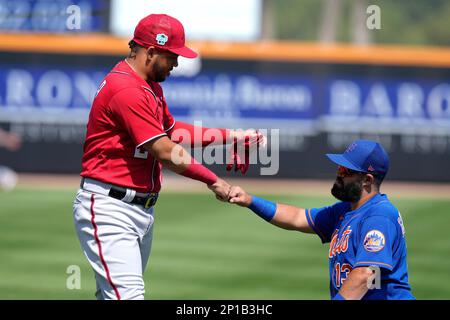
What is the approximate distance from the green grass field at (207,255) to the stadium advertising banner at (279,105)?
4031mm

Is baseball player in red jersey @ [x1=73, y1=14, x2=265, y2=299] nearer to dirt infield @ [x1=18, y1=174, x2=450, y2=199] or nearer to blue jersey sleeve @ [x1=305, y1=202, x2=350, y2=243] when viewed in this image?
blue jersey sleeve @ [x1=305, y1=202, x2=350, y2=243]

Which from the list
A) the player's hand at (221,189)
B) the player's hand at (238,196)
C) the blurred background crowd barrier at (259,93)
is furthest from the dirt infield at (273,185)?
the player's hand at (221,189)

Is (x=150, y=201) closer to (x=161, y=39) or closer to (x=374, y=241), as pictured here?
(x=161, y=39)

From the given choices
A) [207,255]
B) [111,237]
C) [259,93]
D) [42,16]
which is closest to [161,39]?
[111,237]

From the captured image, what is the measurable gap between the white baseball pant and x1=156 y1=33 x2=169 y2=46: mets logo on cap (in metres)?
0.90

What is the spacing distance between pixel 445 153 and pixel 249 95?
4335 millimetres

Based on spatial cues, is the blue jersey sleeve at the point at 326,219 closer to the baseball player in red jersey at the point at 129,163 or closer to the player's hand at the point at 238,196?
the player's hand at the point at 238,196

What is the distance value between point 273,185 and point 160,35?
13.7m

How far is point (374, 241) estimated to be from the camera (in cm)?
493

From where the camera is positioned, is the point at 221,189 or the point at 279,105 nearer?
the point at 221,189

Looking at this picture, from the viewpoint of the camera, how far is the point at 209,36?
20.6m

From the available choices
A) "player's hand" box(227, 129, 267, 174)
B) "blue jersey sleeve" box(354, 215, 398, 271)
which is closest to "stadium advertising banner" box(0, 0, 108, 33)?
"player's hand" box(227, 129, 267, 174)

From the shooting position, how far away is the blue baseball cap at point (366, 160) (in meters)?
5.25
